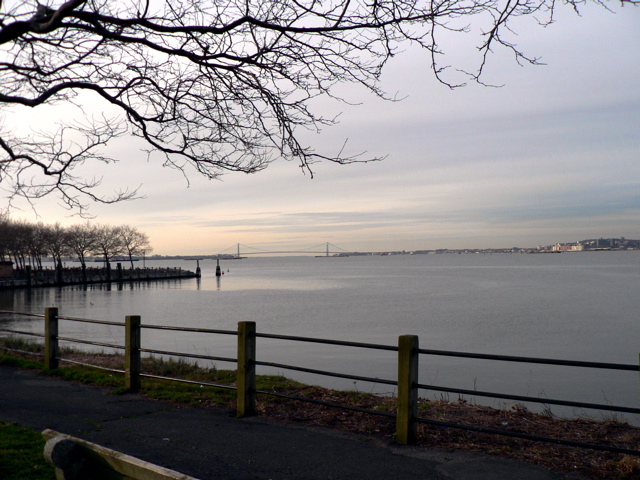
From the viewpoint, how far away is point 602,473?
5.21 m

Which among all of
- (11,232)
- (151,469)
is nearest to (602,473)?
(151,469)

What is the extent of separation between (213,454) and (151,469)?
2.99m

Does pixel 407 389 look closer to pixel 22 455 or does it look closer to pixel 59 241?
pixel 22 455

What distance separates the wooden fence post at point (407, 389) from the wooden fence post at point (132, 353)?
4568 mm

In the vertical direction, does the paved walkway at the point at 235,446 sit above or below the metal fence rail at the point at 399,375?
below

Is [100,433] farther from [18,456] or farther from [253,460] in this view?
[253,460]

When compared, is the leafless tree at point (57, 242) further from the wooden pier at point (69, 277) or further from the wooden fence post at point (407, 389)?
the wooden fence post at point (407, 389)

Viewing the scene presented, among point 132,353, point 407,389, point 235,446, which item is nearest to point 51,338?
point 132,353

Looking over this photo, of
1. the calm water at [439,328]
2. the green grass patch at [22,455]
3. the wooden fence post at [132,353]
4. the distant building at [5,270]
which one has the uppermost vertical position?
the wooden fence post at [132,353]

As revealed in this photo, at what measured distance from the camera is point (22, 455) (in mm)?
5723

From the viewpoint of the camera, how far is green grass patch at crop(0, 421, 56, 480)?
5215 millimetres

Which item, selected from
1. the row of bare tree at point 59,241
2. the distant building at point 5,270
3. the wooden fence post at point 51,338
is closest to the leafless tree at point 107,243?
the row of bare tree at point 59,241

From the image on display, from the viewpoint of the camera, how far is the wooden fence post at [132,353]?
8.75 m

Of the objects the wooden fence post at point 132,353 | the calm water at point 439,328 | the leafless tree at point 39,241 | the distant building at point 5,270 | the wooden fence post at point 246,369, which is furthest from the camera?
the leafless tree at point 39,241
